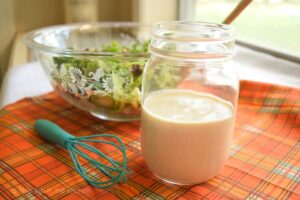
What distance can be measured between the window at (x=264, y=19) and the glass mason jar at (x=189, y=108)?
1.50 feet

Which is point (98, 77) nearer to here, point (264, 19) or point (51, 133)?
point (51, 133)

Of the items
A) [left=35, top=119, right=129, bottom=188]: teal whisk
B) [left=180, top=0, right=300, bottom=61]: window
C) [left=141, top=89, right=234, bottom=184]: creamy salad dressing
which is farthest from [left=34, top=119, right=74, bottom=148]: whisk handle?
[left=180, top=0, right=300, bottom=61]: window

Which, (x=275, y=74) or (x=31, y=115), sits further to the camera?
(x=275, y=74)

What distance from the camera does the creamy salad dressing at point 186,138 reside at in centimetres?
42

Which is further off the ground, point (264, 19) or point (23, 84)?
point (264, 19)

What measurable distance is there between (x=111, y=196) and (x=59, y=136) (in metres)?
0.15

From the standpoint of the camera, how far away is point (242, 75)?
856 mm

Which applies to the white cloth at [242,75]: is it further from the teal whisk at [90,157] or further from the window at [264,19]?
the teal whisk at [90,157]

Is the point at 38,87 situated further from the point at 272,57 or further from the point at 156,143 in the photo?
the point at 272,57

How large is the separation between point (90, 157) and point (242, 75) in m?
0.48

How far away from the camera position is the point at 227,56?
0.43 m

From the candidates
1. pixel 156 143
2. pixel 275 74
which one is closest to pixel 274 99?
pixel 275 74

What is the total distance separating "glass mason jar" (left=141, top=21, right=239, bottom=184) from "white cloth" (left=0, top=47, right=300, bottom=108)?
1.23ft

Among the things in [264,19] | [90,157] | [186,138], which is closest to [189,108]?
[186,138]
